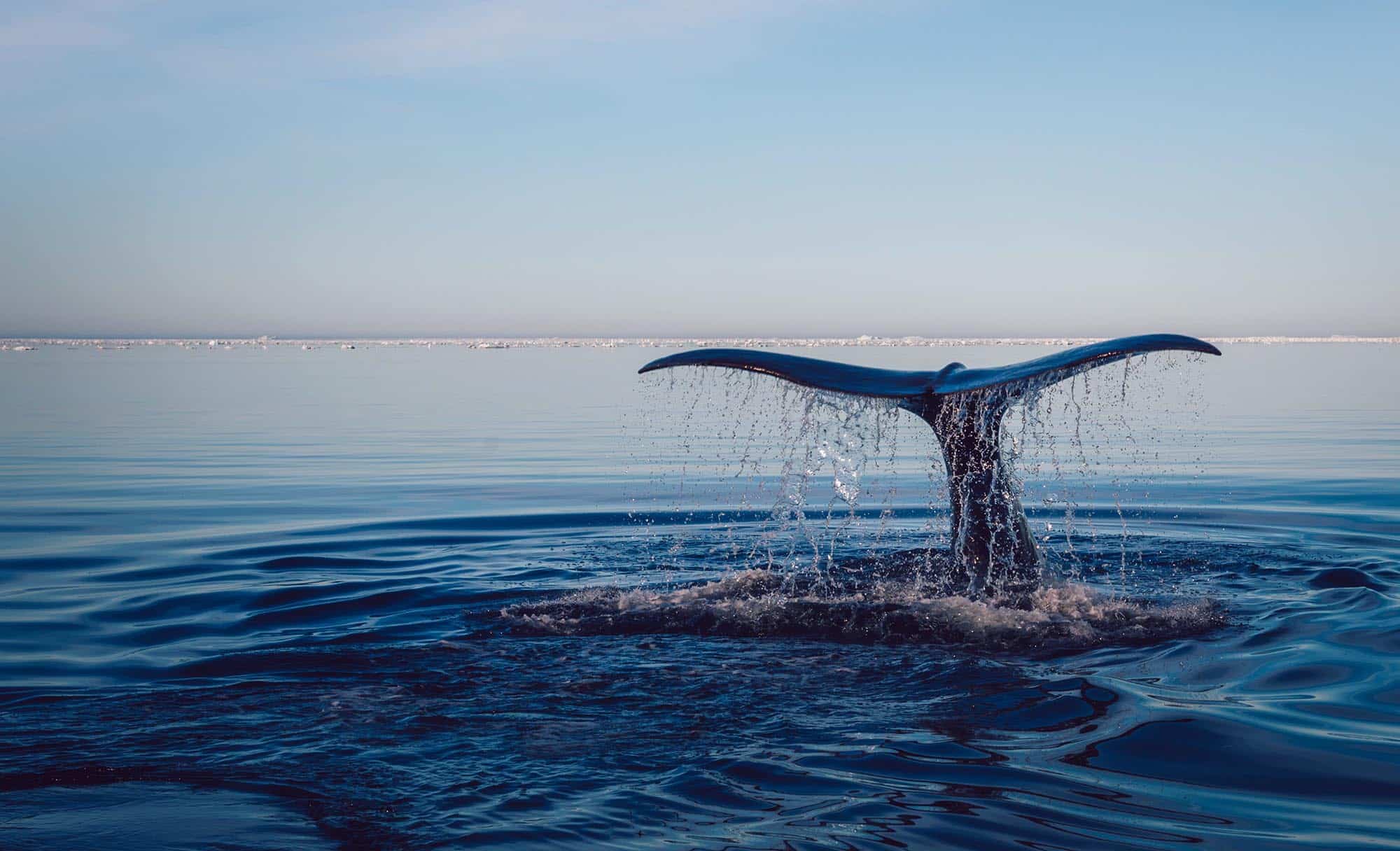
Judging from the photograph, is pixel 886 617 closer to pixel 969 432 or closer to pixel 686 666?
pixel 969 432

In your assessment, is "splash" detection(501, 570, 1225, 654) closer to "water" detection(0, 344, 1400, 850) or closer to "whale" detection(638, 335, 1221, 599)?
"water" detection(0, 344, 1400, 850)

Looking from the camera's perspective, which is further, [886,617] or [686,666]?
[886,617]

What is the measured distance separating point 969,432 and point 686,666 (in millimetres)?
2686

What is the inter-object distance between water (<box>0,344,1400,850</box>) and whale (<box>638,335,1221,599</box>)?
0.21m

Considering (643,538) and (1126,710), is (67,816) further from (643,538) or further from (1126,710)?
(643,538)

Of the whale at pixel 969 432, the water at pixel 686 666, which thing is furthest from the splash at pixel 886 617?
the whale at pixel 969 432

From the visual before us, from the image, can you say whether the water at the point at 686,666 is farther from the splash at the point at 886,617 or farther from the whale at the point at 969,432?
the whale at the point at 969,432

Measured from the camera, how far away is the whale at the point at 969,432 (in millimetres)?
7367

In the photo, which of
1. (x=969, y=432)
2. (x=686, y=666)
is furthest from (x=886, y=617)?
(x=686, y=666)

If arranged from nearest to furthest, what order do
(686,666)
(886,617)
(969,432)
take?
1. (686,666)
2. (886,617)
3. (969,432)

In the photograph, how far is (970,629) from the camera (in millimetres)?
7156

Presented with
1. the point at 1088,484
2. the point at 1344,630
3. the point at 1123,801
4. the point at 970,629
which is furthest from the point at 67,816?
the point at 1088,484

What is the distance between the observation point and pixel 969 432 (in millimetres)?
8031

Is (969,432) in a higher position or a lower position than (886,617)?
higher
